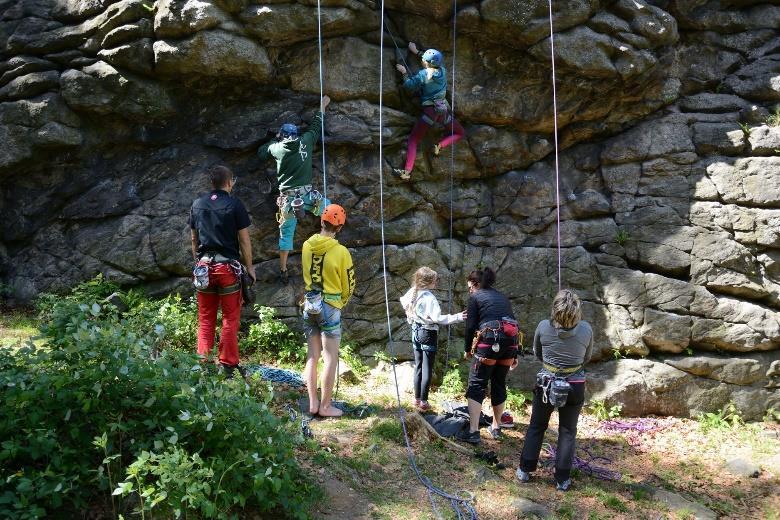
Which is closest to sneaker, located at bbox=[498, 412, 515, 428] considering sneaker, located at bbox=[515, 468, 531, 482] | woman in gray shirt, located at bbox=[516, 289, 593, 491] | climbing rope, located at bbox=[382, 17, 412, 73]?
sneaker, located at bbox=[515, 468, 531, 482]

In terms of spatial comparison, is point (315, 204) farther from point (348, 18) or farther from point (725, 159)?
point (725, 159)

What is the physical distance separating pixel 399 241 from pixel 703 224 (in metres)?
4.89

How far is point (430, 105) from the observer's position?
930 cm

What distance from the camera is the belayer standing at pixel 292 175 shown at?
8.54m

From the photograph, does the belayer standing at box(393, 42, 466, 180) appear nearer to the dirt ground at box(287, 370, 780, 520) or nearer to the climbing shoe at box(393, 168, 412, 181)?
the climbing shoe at box(393, 168, 412, 181)

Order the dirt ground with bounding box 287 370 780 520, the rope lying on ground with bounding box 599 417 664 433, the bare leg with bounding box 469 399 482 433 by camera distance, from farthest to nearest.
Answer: the rope lying on ground with bounding box 599 417 664 433
the bare leg with bounding box 469 399 482 433
the dirt ground with bounding box 287 370 780 520

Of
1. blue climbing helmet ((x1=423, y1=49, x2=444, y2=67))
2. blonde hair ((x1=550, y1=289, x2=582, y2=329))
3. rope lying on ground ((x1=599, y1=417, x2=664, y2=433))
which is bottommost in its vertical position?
rope lying on ground ((x1=599, y1=417, x2=664, y2=433))

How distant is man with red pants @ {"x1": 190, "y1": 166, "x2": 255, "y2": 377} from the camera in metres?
6.24

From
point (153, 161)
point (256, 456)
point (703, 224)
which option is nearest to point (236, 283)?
point (256, 456)

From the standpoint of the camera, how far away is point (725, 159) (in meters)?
9.80

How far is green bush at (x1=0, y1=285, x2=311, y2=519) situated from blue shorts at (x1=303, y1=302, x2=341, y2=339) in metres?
1.76

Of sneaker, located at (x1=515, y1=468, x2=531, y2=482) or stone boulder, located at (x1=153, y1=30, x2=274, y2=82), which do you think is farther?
stone boulder, located at (x1=153, y1=30, x2=274, y2=82)

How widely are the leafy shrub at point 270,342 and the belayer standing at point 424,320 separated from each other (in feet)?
6.83

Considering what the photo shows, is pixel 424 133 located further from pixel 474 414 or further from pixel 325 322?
pixel 474 414
